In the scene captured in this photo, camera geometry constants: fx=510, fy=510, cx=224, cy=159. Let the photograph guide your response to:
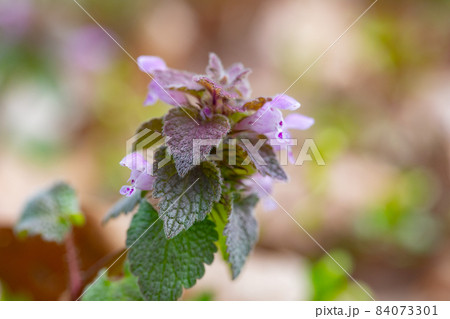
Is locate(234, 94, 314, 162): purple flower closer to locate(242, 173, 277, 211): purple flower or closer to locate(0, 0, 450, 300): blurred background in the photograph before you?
locate(242, 173, 277, 211): purple flower

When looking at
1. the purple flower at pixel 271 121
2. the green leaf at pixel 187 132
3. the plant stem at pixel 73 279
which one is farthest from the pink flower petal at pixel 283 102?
the plant stem at pixel 73 279

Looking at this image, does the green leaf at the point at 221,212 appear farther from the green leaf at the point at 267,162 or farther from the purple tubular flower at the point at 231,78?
the purple tubular flower at the point at 231,78

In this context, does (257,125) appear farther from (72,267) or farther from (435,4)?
(435,4)

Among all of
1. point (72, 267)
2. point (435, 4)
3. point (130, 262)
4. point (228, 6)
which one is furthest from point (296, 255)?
point (228, 6)

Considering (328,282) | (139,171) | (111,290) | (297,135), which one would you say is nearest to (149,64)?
(139,171)

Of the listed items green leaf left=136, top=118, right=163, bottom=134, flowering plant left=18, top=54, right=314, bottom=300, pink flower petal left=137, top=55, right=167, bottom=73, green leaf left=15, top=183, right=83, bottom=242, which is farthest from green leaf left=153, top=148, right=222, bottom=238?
green leaf left=15, top=183, right=83, bottom=242
